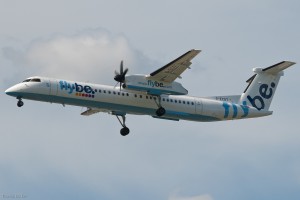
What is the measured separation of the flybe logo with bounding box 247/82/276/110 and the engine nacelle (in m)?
5.03

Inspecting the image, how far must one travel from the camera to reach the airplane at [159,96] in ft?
118

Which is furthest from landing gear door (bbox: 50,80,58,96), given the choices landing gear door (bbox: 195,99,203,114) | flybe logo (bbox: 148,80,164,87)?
landing gear door (bbox: 195,99,203,114)

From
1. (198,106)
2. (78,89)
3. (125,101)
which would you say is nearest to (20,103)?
(78,89)

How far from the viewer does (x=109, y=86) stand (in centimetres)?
3738

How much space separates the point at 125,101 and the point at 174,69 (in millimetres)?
2972

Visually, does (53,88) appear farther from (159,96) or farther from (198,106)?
(198,106)

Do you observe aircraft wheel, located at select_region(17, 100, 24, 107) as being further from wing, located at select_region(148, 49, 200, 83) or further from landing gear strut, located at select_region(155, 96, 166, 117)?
landing gear strut, located at select_region(155, 96, 166, 117)

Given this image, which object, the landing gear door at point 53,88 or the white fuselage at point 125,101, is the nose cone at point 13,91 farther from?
the landing gear door at point 53,88

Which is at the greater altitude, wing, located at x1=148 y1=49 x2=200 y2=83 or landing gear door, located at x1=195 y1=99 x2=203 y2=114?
wing, located at x1=148 y1=49 x2=200 y2=83

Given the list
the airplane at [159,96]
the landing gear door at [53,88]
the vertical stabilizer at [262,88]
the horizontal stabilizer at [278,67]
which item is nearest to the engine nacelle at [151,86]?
the airplane at [159,96]

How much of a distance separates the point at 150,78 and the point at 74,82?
391 cm

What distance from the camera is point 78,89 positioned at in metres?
36.4

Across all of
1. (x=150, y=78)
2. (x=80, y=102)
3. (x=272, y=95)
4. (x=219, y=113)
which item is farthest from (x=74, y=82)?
(x=272, y=95)

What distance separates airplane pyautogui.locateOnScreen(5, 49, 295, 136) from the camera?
118ft
